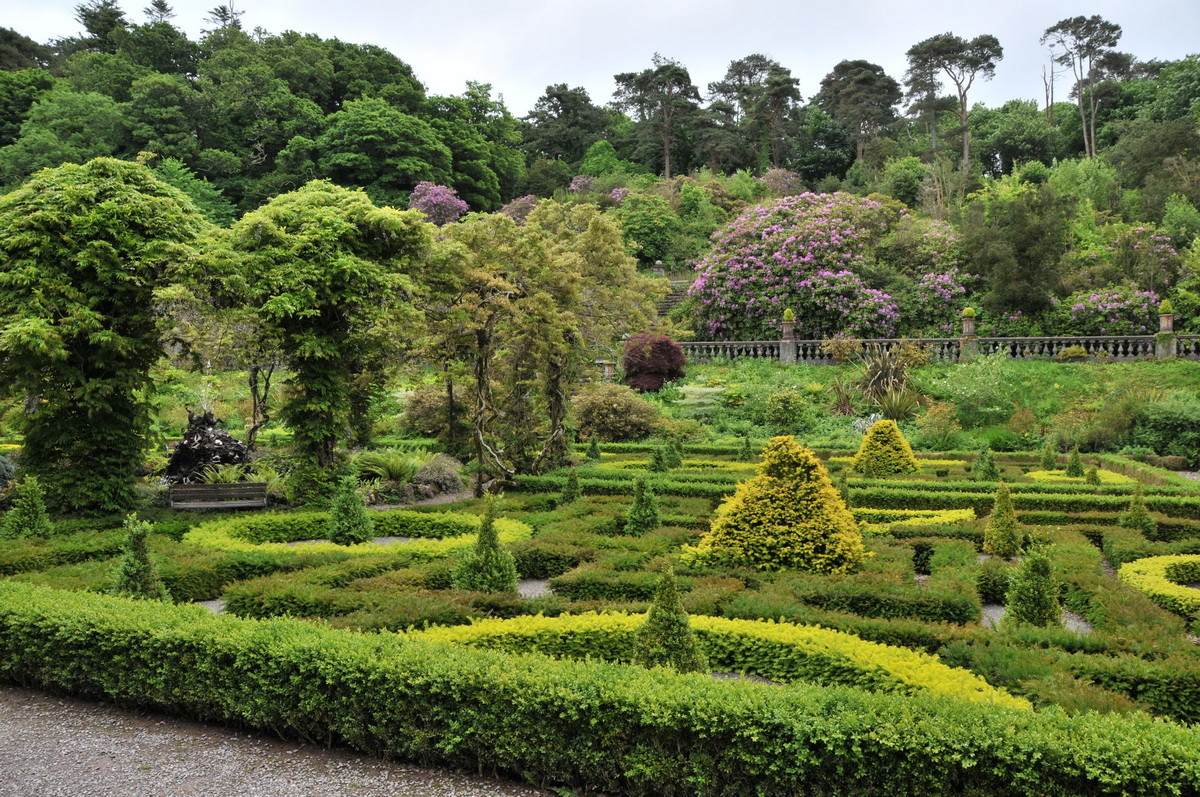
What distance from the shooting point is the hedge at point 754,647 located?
18.9ft

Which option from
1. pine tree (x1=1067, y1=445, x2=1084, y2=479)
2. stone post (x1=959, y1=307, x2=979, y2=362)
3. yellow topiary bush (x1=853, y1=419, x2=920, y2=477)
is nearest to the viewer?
pine tree (x1=1067, y1=445, x2=1084, y2=479)

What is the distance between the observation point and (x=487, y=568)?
7.91 m

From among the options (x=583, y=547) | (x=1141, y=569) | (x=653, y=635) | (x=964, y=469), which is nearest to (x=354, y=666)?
(x=653, y=635)

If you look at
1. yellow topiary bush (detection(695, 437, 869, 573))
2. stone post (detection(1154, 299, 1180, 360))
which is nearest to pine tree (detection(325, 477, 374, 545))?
yellow topiary bush (detection(695, 437, 869, 573))

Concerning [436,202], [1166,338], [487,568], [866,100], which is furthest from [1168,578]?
[866,100]

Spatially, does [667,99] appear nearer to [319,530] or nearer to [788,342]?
[788,342]

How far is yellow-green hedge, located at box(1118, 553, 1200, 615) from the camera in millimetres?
7574

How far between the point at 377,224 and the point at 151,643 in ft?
26.5

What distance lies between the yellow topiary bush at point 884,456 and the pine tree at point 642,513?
18.2 feet

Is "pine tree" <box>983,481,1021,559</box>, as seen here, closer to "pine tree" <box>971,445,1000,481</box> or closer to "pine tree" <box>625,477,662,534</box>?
"pine tree" <box>625,477,662,534</box>

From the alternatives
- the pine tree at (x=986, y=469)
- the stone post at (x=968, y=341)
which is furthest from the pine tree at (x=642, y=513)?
the stone post at (x=968, y=341)

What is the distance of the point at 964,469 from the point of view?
604 inches

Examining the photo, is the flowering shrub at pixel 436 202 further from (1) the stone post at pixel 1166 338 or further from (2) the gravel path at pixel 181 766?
(2) the gravel path at pixel 181 766

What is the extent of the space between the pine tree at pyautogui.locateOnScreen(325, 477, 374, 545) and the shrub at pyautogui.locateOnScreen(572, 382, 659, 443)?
10.2 m
